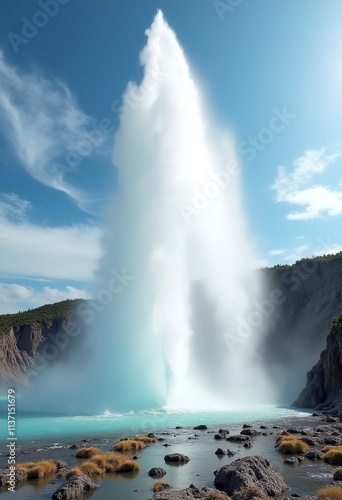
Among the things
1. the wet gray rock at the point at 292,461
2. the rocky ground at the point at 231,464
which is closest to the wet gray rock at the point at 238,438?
the rocky ground at the point at 231,464

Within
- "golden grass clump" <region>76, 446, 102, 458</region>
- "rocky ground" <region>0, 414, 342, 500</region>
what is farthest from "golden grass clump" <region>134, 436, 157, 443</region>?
"golden grass clump" <region>76, 446, 102, 458</region>

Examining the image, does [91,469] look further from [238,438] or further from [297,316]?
[297,316]

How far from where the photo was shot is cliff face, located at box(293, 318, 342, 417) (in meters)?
56.4

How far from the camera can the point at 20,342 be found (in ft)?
412

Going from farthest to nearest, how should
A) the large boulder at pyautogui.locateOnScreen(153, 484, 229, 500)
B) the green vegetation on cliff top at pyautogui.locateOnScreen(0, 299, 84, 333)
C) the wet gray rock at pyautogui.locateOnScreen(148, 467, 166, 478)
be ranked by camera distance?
the green vegetation on cliff top at pyautogui.locateOnScreen(0, 299, 84, 333) → the wet gray rock at pyautogui.locateOnScreen(148, 467, 166, 478) → the large boulder at pyautogui.locateOnScreen(153, 484, 229, 500)

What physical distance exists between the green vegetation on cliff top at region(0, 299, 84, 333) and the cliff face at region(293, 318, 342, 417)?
3718 inches

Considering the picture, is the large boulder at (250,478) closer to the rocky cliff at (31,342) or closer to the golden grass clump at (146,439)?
the golden grass clump at (146,439)

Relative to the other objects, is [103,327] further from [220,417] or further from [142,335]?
[220,417]

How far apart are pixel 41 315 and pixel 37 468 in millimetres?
128545

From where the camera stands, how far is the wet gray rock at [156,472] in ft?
64.5

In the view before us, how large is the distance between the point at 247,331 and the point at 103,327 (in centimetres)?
4587

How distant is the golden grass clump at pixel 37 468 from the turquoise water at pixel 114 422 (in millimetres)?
9349

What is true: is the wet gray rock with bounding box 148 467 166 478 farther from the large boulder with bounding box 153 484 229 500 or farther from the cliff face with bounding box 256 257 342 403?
the cliff face with bounding box 256 257 342 403

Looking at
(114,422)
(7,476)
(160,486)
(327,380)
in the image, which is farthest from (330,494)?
(327,380)
